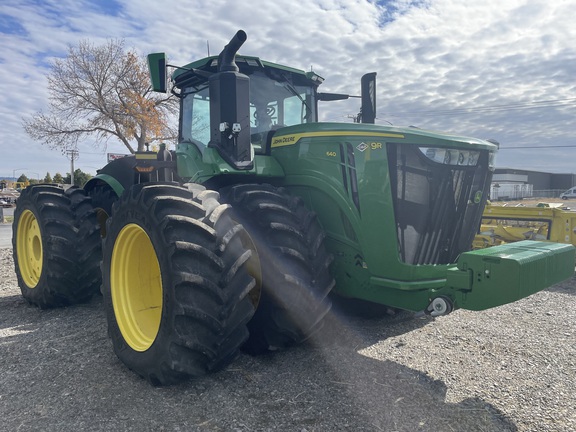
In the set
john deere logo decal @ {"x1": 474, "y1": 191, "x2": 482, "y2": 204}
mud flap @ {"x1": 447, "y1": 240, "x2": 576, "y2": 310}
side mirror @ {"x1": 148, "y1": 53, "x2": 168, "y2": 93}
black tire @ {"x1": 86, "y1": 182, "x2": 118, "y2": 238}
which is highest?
side mirror @ {"x1": 148, "y1": 53, "x2": 168, "y2": 93}

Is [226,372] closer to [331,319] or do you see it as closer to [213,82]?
[331,319]

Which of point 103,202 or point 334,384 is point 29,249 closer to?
point 103,202

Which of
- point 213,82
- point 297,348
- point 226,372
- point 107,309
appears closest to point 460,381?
point 297,348

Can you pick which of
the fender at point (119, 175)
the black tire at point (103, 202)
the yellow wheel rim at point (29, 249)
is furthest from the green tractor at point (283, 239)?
the yellow wheel rim at point (29, 249)

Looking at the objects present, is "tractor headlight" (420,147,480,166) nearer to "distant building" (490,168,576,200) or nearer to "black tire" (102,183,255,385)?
"black tire" (102,183,255,385)

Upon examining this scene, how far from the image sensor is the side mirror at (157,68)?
162 inches

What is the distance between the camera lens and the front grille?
3.55 m

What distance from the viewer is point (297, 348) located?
408 centimetres

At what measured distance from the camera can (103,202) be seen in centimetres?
587

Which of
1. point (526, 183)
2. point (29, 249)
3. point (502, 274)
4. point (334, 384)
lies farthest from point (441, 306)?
point (526, 183)

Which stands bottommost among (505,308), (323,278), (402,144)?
(505,308)

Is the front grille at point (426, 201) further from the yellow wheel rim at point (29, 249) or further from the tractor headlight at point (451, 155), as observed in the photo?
the yellow wheel rim at point (29, 249)

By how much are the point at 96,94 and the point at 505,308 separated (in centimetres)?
2364

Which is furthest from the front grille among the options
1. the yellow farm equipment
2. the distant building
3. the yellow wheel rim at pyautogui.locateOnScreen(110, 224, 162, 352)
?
the distant building
